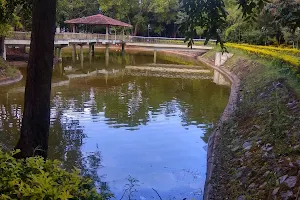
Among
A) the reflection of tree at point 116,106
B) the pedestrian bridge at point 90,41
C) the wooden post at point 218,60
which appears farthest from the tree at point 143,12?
the reflection of tree at point 116,106

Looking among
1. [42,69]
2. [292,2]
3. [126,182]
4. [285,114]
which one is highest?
[292,2]

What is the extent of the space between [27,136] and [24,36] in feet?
67.3

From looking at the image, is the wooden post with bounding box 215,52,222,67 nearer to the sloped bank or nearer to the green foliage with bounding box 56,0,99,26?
the sloped bank

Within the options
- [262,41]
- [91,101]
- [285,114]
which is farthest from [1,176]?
[262,41]

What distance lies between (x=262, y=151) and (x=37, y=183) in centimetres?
549

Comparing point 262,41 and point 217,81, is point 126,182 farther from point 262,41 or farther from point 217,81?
point 262,41

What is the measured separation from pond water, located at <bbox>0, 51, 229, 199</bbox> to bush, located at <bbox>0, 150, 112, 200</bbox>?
4.09 meters

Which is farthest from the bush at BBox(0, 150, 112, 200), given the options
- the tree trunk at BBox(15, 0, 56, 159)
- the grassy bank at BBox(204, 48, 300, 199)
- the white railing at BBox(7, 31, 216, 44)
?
the white railing at BBox(7, 31, 216, 44)

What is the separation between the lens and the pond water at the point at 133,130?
8.52 m

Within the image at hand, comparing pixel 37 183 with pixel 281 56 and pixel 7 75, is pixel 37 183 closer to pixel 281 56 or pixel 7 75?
pixel 281 56

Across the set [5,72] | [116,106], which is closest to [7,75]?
[5,72]

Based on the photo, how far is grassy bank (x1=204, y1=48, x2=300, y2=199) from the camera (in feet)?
19.7

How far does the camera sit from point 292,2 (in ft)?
42.4

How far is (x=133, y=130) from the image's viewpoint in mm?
12430
